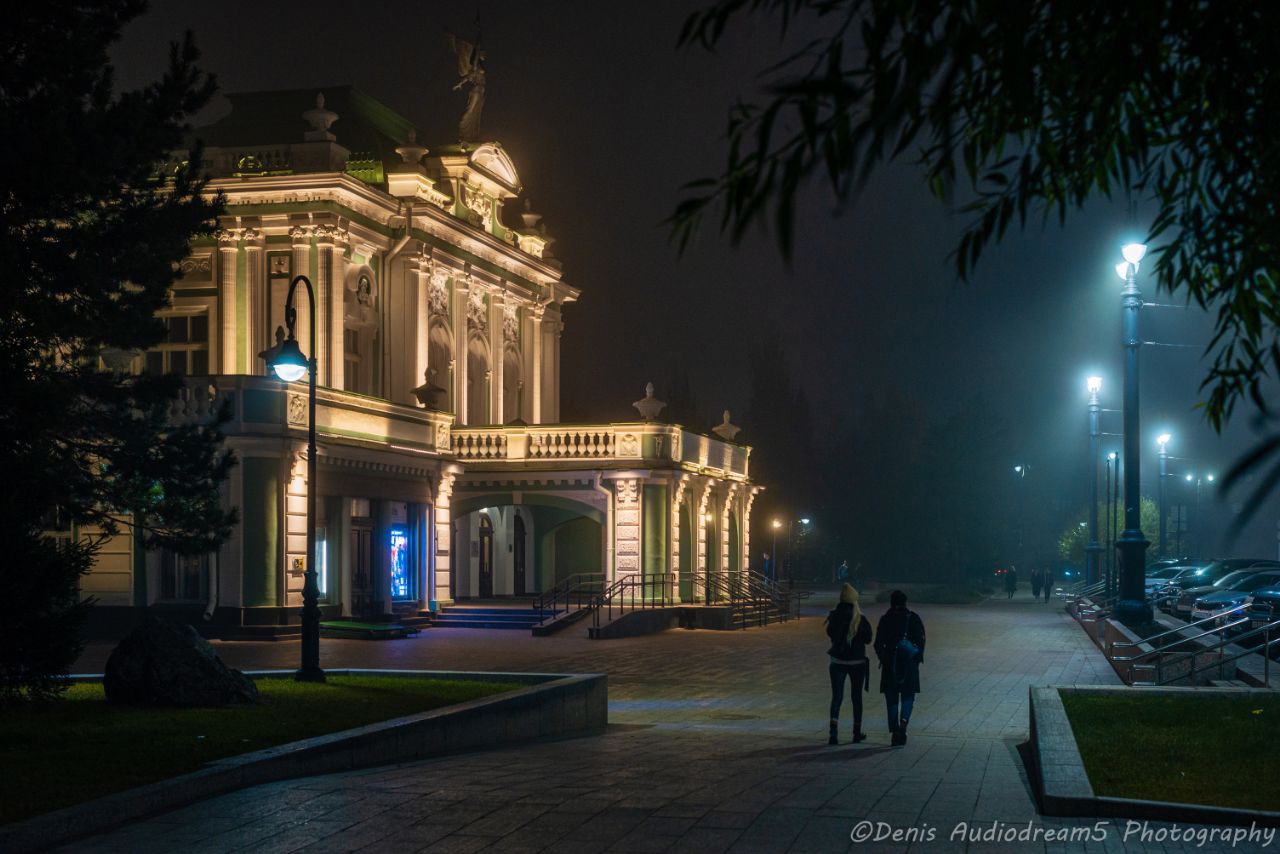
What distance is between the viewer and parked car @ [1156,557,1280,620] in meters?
46.4

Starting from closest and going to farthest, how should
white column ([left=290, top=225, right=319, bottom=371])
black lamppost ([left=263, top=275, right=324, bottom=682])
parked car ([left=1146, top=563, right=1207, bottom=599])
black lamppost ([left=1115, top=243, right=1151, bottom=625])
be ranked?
black lamppost ([left=263, top=275, right=324, bottom=682]) < black lamppost ([left=1115, top=243, right=1151, bottom=625]) < white column ([left=290, top=225, right=319, bottom=371]) < parked car ([left=1146, top=563, right=1207, bottom=599])

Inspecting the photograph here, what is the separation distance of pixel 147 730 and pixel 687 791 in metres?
5.38

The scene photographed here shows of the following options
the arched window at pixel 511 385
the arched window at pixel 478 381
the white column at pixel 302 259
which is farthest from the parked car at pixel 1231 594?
the white column at pixel 302 259

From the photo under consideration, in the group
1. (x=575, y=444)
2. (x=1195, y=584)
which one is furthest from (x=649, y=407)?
(x=1195, y=584)

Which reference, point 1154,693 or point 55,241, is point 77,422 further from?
point 1154,693

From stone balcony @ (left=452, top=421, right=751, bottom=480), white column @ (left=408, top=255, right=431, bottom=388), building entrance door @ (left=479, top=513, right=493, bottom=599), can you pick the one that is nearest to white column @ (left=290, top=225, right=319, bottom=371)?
white column @ (left=408, top=255, right=431, bottom=388)

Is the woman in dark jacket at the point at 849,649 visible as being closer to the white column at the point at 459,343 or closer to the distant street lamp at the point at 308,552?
the distant street lamp at the point at 308,552

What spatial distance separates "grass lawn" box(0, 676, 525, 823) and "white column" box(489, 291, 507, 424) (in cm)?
3254

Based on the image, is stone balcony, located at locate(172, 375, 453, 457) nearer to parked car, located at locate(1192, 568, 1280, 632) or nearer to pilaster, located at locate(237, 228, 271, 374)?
pilaster, located at locate(237, 228, 271, 374)

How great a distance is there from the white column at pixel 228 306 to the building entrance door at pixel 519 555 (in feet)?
38.9

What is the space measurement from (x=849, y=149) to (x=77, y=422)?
18.8 meters

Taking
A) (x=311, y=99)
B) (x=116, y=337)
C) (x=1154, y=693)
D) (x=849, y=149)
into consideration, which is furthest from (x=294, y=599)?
(x=849, y=149)

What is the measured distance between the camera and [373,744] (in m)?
13.9

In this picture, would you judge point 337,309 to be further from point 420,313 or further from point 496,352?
point 496,352
